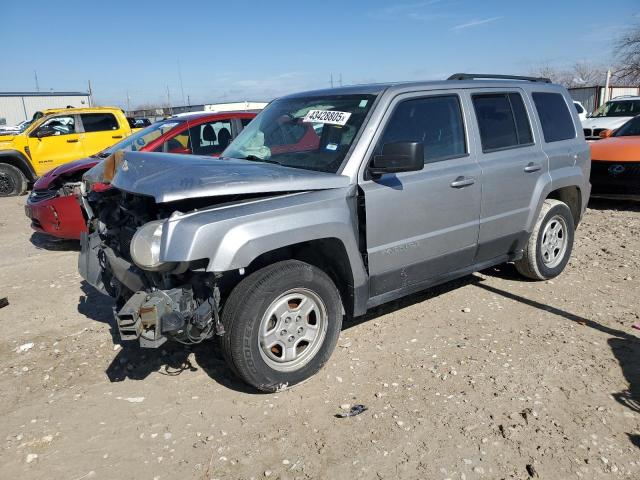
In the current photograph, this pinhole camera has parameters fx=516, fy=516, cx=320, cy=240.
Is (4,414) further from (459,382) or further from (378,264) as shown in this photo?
(459,382)

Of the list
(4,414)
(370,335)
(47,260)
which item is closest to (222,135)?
(47,260)

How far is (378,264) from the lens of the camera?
12.0 feet

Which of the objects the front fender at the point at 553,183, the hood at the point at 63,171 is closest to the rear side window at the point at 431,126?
the front fender at the point at 553,183

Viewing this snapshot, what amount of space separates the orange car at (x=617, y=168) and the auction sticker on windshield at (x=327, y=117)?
19.9 ft

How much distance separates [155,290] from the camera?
305cm

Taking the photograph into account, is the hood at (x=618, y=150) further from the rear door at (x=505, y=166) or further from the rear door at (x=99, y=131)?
the rear door at (x=99, y=131)

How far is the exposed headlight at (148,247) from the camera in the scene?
2.92 meters

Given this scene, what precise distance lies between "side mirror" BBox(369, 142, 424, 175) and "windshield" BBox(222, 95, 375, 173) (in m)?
0.32

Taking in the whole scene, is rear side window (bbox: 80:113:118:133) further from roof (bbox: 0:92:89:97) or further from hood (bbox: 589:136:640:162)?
roof (bbox: 0:92:89:97)

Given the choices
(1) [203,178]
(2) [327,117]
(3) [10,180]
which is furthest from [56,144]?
(1) [203,178]

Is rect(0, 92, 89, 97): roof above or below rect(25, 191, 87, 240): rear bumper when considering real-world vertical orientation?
above

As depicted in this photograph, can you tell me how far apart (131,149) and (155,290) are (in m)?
4.63

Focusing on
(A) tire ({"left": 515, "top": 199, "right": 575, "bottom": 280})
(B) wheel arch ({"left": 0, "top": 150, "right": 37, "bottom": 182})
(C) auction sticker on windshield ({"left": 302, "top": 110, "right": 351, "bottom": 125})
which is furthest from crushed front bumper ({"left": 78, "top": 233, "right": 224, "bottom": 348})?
(B) wheel arch ({"left": 0, "top": 150, "right": 37, "bottom": 182})

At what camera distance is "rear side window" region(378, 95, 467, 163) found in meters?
3.79
